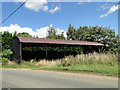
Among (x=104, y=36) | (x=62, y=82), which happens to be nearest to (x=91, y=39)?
(x=104, y=36)

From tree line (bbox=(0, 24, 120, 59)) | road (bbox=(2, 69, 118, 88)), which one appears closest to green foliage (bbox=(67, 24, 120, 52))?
tree line (bbox=(0, 24, 120, 59))

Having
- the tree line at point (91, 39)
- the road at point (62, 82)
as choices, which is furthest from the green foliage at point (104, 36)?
the road at point (62, 82)

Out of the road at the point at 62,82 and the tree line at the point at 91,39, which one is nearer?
the road at the point at 62,82

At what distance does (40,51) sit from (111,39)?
19.1 m

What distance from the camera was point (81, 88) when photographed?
5082 mm

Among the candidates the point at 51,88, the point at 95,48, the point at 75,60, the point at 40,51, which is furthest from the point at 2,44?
the point at 51,88

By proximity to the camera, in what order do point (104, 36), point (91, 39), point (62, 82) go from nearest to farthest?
point (62, 82), point (104, 36), point (91, 39)

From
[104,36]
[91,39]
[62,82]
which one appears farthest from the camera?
[91,39]

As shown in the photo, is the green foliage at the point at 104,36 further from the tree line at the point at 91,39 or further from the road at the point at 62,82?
the road at the point at 62,82

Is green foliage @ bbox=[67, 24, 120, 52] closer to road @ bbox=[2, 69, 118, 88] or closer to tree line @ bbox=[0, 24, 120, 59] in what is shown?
tree line @ bbox=[0, 24, 120, 59]

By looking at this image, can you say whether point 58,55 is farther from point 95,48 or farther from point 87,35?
point 87,35

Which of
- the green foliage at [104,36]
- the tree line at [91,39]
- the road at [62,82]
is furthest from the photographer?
the green foliage at [104,36]

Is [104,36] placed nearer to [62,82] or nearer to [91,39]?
[91,39]

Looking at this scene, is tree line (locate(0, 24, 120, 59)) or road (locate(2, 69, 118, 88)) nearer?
road (locate(2, 69, 118, 88))
